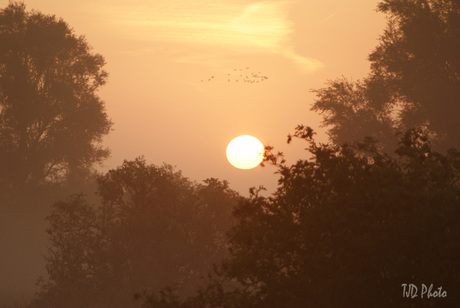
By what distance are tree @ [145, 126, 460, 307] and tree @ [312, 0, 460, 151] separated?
82.9ft

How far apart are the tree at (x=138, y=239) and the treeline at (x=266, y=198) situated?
0.21 ft

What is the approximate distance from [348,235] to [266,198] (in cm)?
285

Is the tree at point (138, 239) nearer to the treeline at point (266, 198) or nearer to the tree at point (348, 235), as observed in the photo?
the treeline at point (266, 198)

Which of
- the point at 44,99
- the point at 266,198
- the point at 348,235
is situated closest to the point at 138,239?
the point at 266,198

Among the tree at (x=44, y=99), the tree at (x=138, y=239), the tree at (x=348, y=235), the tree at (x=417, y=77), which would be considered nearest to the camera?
the tree at (x=348, y=235)

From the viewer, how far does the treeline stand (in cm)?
1742

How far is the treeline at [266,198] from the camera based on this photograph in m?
17.4

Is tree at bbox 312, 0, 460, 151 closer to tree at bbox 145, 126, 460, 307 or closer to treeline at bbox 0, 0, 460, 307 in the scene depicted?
treeline at bbox 0, 0, 460, 307

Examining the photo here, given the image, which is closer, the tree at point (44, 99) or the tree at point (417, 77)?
the tree at point (417, 77)

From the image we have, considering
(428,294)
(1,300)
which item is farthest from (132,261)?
(428,294)

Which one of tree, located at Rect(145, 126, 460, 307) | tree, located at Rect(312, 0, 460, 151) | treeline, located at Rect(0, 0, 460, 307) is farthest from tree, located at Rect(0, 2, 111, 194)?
tree, located at Rect(145, 126, 460, 307)

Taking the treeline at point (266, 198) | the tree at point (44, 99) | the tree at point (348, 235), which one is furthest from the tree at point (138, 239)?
the tree at point (44, 99)

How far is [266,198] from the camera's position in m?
19.8

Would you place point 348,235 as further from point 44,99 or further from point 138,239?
point 44,99
